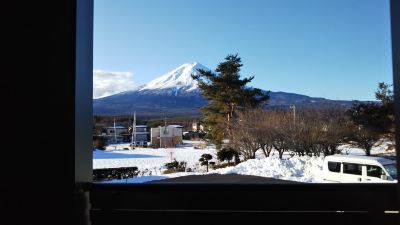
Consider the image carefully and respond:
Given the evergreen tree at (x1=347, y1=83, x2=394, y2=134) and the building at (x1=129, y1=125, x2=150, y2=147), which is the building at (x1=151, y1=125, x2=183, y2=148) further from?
the evergreen tree at (x1=347, y1=83, x2=394, y2=134)

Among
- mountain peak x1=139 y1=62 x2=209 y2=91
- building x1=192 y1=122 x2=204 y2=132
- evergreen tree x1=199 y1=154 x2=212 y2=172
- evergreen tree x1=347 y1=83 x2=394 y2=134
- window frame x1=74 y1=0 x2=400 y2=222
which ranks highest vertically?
mountain peak x1=139 y1=62 x2=209 y2=91

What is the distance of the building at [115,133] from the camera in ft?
10.4

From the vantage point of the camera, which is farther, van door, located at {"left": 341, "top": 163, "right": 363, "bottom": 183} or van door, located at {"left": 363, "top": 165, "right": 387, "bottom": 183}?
van door, located at {"left": 341, "top": 163, "right": 363, "bottom": 183}

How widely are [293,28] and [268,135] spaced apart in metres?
2.33

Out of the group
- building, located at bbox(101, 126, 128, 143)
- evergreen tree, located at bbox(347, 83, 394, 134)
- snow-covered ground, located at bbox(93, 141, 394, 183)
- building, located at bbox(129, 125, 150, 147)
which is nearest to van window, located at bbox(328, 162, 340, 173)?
snow-covered ground, located at bbox(93, 141, 394, 183)

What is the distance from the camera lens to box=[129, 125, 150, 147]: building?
3588 mm

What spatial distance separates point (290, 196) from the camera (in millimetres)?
891

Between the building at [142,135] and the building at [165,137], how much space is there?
153 millimetres
